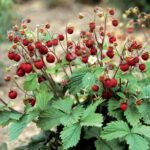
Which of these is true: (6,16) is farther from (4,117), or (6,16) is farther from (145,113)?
(145,113)

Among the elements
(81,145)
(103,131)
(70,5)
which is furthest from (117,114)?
(70,5)

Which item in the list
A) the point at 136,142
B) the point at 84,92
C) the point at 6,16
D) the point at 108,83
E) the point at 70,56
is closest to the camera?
the point at 136,142

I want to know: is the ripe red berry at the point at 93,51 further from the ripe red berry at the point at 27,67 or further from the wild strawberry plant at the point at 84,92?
the ripe red berry at the point at 27,67

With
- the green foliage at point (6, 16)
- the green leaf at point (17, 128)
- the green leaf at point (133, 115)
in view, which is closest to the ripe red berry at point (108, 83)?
the green leaf at point (133, 115)

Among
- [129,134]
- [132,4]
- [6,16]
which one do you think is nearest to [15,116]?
[129,134]

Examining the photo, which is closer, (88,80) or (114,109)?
(88,80)

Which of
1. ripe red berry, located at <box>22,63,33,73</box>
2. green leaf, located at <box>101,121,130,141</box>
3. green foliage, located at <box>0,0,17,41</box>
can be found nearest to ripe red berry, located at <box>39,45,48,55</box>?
ripe red berry, located at <box>22,63,33,73</box>
